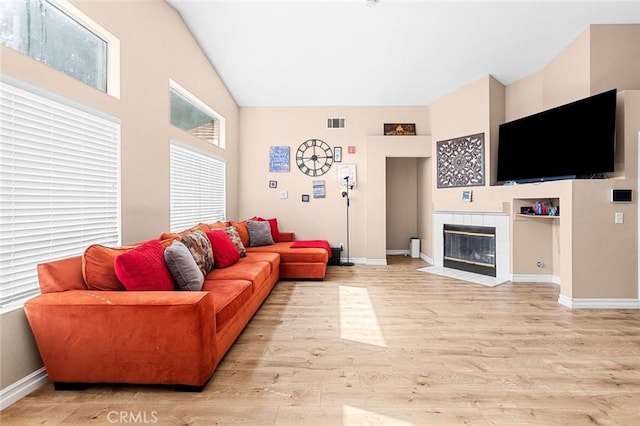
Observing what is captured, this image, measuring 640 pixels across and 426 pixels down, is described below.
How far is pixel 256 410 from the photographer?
5.27ft

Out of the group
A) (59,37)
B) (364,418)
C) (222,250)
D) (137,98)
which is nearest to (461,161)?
(222,250)

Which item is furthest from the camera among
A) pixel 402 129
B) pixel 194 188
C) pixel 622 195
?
pixel 402 129

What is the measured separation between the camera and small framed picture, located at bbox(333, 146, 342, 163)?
5633mm

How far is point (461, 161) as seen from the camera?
4.86 m

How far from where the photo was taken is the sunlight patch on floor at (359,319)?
247 cm

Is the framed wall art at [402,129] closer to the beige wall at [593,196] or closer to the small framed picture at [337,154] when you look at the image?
the small framed picture at [337,154]

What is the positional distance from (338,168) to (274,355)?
4.04 meters

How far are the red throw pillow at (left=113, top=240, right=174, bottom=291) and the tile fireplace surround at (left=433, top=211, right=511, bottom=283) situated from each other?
422cm

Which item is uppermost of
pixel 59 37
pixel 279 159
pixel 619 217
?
pixel 59 37

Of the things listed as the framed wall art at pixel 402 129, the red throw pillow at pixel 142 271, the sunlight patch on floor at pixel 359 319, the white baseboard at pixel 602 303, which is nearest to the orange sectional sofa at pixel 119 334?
the red throw pillow at pixel 142 271

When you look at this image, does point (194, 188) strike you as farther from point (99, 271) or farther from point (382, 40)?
point (382, 40)

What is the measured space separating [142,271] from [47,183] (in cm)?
88

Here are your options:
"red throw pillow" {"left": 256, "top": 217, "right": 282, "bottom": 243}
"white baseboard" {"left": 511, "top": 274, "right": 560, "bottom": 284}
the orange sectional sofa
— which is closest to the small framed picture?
"red throw pillow" {"left": 256, "top": 217, "right": 282, "bottom": 243}

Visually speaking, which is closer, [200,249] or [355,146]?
[200,249]
